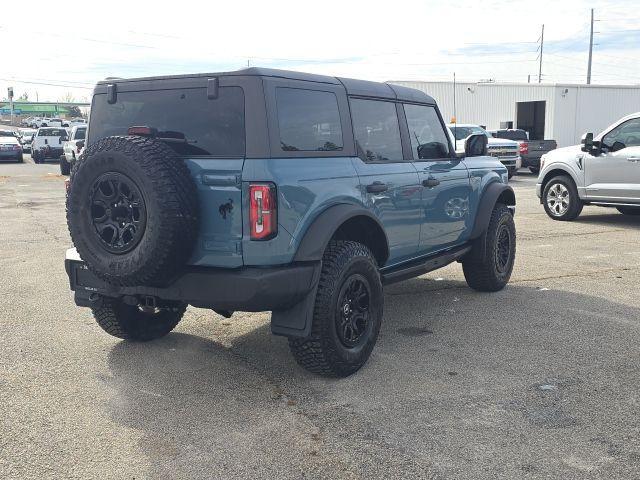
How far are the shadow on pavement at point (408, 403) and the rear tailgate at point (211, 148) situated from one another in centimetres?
91

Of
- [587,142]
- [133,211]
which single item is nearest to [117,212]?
[133,211]

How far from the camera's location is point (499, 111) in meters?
33.4

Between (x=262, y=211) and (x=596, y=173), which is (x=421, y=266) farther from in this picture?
(x=596, y=173)

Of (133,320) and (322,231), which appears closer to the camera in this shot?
(322,231)

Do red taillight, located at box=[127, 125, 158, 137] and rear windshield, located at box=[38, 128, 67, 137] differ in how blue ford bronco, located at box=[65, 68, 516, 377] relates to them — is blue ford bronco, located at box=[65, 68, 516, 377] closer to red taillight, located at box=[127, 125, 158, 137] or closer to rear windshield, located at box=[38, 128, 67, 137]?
red taillight, located at box=[127, 125, 158, 137]

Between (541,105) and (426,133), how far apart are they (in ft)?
94.4

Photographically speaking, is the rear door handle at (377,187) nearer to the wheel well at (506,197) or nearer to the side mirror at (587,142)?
the wheel well at (506,197)

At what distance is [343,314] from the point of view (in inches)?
179

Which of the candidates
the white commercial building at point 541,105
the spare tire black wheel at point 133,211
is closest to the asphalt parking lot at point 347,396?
the spare tire black wheel at point 133,211

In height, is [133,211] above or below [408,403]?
above

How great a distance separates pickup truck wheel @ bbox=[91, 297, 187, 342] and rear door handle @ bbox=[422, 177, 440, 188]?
2115 mm

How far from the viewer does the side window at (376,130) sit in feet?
16.5

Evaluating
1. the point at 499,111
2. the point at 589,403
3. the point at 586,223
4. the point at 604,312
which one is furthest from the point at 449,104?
the point at 589,403

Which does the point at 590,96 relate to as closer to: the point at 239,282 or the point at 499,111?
the point at 499,111
